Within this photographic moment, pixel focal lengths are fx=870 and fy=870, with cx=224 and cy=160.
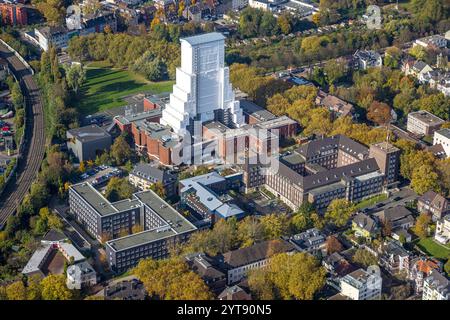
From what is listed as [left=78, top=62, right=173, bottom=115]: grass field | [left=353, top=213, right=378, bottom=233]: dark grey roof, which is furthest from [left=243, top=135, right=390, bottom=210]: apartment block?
[left=78, top=62, right=173, bottom=115]: grass field

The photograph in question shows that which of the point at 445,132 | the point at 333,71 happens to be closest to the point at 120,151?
the point at 333,71

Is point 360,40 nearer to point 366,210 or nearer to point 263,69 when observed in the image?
point 263,69

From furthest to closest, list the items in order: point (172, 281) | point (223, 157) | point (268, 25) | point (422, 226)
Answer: point (268, 25)
point (223, 157)
point (422, 226)
point (172, 281)

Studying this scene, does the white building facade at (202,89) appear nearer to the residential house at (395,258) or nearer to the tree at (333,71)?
the tree at (333,71)

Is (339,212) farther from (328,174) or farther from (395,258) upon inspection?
(395,258)

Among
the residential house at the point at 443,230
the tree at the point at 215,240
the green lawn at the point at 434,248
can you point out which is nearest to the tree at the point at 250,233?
the tree at the point at 215,240

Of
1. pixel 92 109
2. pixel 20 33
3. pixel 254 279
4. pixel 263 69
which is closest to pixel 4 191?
pixel 92 109

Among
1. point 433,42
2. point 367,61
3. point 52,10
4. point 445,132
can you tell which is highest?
point 52,10
